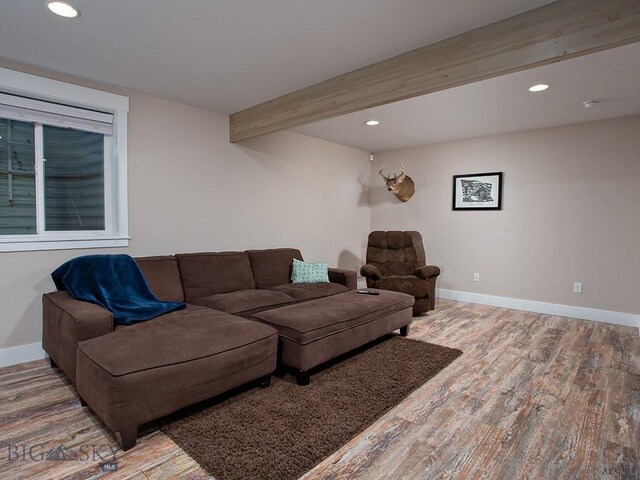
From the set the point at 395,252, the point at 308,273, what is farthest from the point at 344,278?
the point at 395,252

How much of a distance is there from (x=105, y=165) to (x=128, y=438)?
244cm

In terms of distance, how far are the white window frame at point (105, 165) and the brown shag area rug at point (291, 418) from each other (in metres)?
1.86

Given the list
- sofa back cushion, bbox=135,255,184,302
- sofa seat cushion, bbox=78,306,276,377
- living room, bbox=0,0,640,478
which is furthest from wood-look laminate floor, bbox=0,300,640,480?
sofa back cushion, bbox=135,255,184,302

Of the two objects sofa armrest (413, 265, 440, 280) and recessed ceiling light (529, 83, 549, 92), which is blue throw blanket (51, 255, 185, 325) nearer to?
sofa armrest (413, 265, 440, 280)

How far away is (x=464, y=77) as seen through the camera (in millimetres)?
2213

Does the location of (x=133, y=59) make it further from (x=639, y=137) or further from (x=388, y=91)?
(x=639, y=137)

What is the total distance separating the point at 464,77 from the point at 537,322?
123 inches

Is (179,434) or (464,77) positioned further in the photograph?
(464,77)

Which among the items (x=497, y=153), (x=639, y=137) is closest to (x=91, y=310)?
(x=497, y=153)

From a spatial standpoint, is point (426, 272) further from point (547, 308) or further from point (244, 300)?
point (244, 300)

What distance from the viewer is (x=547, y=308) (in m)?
4.44

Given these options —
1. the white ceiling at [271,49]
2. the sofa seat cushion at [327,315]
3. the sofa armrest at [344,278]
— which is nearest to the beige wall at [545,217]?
the white ceiling at [271,49]

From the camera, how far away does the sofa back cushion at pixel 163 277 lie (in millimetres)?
3041

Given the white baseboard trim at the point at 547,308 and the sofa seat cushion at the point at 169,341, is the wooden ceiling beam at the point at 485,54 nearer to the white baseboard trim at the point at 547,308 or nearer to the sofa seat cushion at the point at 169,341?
the sofa seat cushion at the point at 169,341
